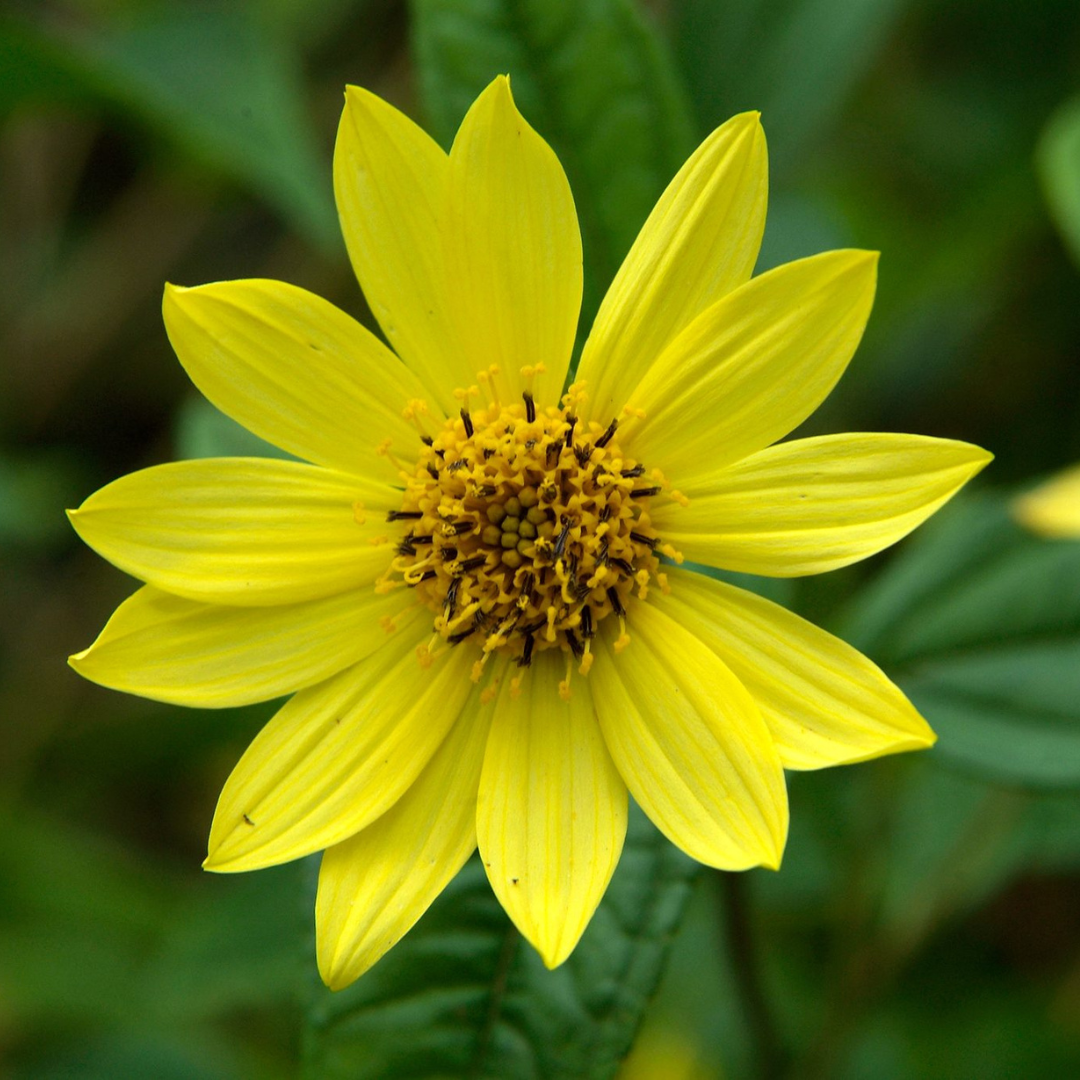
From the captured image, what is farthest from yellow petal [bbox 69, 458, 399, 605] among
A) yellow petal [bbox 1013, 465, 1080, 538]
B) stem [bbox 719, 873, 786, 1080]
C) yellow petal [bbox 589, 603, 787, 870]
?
yellow petal [bbox 1013, 465, 1080, 538]

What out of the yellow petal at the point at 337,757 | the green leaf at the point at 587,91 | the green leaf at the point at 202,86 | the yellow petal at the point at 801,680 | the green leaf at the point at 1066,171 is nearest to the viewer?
the yellow petal at the point at 801,680

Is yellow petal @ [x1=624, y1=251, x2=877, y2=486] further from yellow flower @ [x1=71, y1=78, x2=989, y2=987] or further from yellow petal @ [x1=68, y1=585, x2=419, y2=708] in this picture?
yellow petal @ [x1=68, y1=585, x2=419, y2=708]

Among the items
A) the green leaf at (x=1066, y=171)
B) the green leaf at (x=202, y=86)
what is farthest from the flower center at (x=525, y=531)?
the green leaf at (x=202, y=86)

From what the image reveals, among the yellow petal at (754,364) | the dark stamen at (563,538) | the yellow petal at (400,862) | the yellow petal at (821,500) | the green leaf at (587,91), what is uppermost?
the green leaf at (587,91)

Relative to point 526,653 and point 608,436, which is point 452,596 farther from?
point 608,436

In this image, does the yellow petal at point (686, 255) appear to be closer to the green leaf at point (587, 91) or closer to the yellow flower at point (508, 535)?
the yellow flower at point (508, 535)

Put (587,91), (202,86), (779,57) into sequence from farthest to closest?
(202,86)
(779,57)
(587,91)

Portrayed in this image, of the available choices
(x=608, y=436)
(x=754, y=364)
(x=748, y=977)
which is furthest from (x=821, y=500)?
(x=748, y=977)
